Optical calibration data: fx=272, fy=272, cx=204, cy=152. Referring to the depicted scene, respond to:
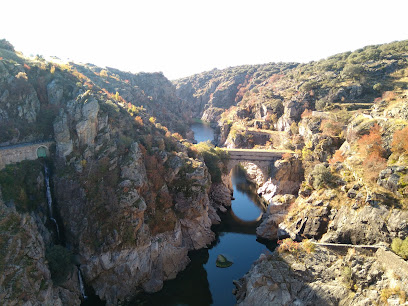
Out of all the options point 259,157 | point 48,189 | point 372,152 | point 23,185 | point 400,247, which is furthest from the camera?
point 259,157

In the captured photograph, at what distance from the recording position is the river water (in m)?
29.8

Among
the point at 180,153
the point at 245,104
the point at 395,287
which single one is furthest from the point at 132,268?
the point at 245,104

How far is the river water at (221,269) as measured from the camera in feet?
97.6

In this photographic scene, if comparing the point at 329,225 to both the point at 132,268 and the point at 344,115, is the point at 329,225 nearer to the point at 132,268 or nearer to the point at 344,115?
the point at 132,268

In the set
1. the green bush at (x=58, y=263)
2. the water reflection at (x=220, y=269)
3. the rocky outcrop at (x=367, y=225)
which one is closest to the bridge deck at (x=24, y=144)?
the green bush at (x=58, y=263)

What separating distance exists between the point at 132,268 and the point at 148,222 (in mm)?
5332

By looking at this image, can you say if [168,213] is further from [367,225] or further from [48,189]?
[367,225]

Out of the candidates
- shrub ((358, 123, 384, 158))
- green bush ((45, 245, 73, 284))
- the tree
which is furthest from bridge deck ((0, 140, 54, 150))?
shrub ((358, 123, 384, 158))

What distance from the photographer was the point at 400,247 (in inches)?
940

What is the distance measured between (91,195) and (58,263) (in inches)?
310

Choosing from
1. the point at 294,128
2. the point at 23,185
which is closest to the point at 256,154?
the point at 294,128

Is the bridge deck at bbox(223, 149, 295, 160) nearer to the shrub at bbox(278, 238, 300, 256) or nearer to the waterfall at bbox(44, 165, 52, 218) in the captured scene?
the shrub at bbox(278, 238, 300, 256)

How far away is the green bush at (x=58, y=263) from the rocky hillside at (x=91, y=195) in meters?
0.10

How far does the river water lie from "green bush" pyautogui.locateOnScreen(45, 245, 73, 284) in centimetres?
762
